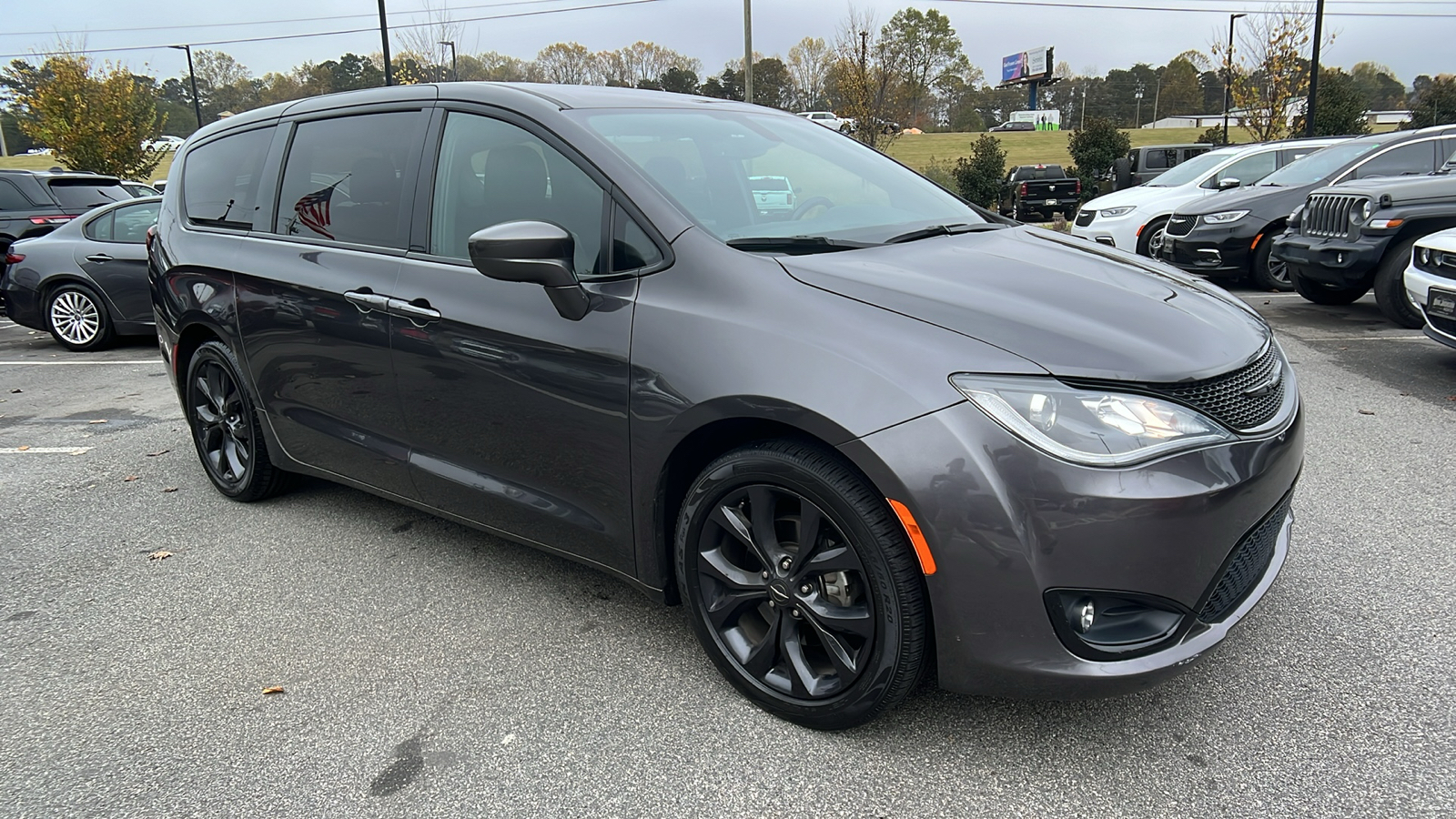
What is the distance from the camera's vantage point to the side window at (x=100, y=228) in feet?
30.1

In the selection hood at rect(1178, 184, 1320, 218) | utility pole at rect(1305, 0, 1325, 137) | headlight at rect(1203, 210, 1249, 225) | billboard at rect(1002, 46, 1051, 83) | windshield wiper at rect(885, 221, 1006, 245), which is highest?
billboard at rect(1002, 46, 1051, 83)

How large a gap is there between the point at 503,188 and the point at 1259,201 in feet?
30.5

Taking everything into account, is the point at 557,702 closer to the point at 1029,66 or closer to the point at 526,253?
the point at 526,253

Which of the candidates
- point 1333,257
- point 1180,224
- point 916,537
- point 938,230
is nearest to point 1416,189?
point 1333,257

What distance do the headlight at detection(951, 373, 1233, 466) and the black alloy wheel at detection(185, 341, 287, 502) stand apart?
341cm

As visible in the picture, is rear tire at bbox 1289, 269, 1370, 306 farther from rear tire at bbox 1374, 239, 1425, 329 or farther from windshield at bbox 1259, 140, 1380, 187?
windshield at bbox 1259, 140, 1380, 187

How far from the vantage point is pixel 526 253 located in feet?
8.16

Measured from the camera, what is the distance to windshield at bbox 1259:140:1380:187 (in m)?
9.59

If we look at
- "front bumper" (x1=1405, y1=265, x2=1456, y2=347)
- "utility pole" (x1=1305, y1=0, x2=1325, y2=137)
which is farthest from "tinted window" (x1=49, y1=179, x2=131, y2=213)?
"utility pole" (x1=1305, y1=0, x2=1325, y2=137)

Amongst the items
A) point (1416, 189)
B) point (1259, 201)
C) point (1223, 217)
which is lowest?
point (1223, 217)

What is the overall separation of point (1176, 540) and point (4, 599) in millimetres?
4064

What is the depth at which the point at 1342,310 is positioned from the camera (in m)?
8.81

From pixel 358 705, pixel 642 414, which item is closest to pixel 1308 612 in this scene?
pixel 642 414

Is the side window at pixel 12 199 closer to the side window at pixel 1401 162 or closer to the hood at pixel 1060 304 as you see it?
the hood at pixel 1060 304
